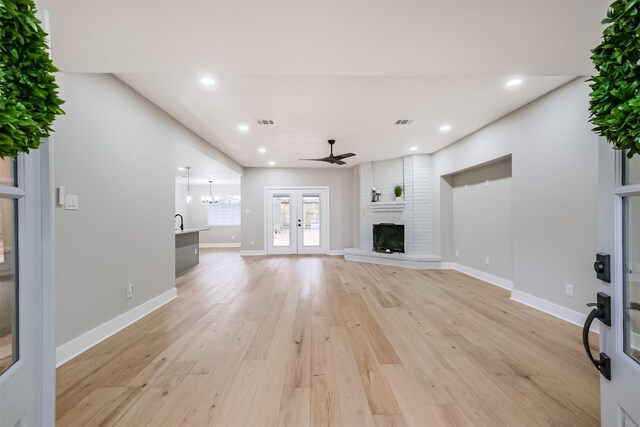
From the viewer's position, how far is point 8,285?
2.76 feet

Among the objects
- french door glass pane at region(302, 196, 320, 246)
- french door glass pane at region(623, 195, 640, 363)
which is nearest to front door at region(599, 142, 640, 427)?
french door glass pane at region(623, 195, 640, 363)

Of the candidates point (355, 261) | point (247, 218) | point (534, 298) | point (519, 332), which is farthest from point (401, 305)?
point (247, 218)

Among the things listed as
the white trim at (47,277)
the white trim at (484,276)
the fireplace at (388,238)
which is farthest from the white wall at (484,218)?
the white trim at (47,277)

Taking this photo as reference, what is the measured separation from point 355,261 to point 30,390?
6350mm

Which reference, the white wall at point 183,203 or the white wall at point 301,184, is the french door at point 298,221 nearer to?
the white wall at point 301,184

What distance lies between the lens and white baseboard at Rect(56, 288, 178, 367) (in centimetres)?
210

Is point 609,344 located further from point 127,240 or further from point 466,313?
point 127,240

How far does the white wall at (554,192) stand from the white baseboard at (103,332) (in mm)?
4747

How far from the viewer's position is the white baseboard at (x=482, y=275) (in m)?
4.20

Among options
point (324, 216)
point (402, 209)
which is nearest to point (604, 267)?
point (402, 209)

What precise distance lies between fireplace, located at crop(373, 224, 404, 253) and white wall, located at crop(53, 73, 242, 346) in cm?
488

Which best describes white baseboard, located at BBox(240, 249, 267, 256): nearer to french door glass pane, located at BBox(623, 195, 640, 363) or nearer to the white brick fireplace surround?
the white brick fireplace surround

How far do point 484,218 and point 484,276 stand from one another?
104cm

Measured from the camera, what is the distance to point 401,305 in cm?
340
